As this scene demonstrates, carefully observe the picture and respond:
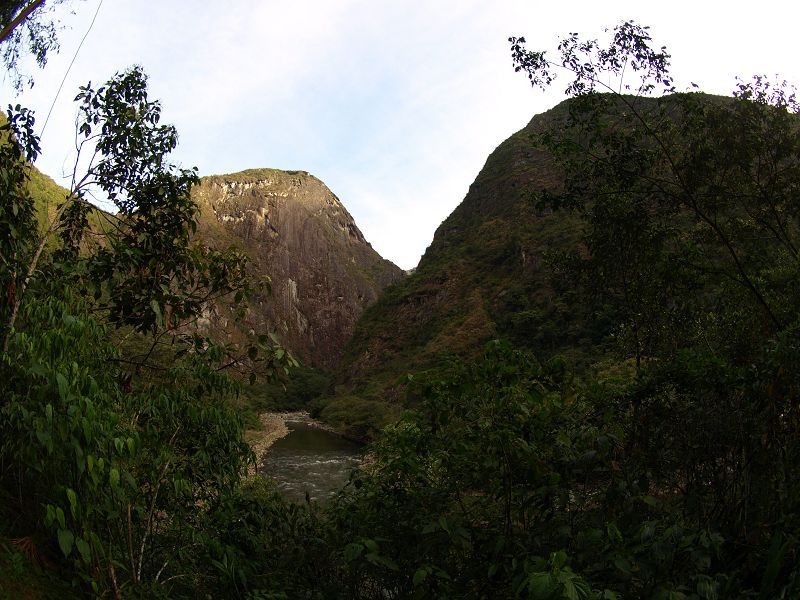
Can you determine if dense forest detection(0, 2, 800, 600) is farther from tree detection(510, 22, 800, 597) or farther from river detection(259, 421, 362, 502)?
river detection(259, 421, 362, 502)

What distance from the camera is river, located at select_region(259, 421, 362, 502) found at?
24156 mm

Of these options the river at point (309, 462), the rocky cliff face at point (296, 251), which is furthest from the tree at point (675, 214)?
the rocky cliff face at point (296, 251)

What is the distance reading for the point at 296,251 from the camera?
148375mm

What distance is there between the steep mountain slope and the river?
23.5 ft

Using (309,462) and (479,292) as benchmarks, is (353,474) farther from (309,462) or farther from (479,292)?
(479,292)

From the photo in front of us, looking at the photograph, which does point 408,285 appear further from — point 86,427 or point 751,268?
point 86,427

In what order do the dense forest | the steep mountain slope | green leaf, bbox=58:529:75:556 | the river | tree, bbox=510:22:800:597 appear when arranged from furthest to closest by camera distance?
the steep mountain slope
the river
tree, bbox=510:22:800:597
the dense forest
green leaf, bbox=58:529:75:556

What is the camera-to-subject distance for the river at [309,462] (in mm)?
24156

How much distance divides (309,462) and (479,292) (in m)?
37.8

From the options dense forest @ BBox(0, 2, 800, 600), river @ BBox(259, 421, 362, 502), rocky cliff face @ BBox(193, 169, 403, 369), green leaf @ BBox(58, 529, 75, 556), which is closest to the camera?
green leaf @ BBox(58, 529, 75, 556)

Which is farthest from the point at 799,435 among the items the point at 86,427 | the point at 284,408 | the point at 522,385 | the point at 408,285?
the point at 284,408

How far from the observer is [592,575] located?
2555mm

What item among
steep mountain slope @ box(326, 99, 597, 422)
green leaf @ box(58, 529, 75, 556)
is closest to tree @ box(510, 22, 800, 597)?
green leaf @ box(58, 529, 75, 556)

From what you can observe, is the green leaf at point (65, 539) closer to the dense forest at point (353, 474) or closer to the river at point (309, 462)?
the dense forest at point (353, 474)
